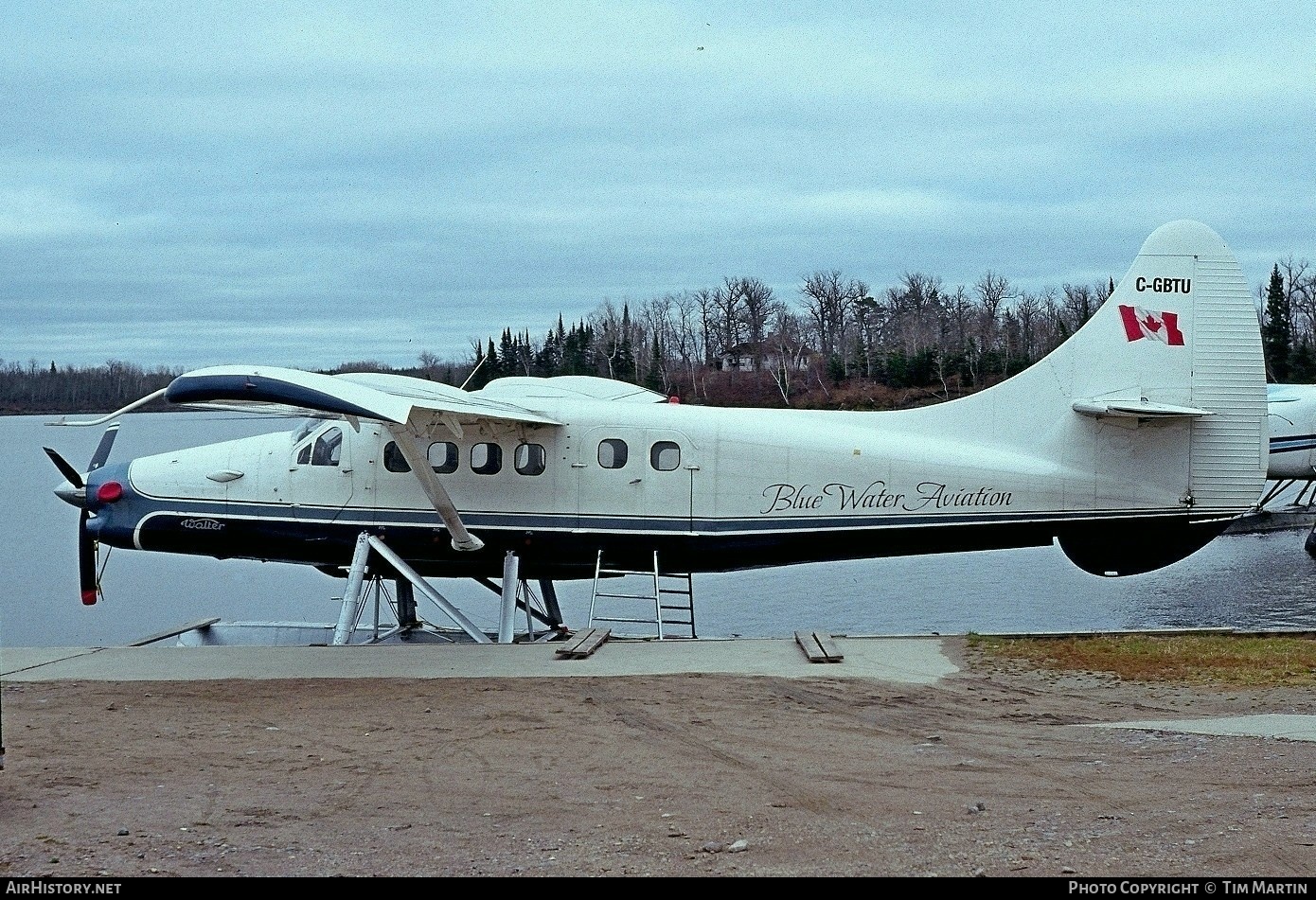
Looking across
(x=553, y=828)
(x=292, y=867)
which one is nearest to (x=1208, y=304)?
(x=553, y=828)

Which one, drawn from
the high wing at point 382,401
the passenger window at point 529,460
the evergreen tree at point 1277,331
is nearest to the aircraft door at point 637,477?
the passenger window at point 529,460

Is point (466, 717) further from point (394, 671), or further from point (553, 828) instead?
point (553, 828)

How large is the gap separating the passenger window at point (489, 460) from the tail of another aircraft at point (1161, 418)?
5.76 meters

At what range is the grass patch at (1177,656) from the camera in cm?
1053

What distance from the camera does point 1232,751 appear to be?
25.5 ft

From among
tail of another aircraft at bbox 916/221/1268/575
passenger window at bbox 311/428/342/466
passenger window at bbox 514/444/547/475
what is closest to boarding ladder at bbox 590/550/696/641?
passenger window at bbox 514/444/547/475

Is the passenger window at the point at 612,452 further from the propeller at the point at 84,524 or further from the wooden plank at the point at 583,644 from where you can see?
the propeller at the point at 84,524

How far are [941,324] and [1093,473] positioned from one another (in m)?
66.9

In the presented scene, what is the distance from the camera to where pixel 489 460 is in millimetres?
14586

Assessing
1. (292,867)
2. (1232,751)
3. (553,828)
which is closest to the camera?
(292,867)

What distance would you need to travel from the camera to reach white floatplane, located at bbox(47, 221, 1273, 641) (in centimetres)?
1385

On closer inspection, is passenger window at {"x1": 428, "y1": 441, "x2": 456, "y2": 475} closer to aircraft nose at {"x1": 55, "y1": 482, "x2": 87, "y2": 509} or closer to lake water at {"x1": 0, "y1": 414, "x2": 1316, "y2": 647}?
aircraft nose at {"x1": 55, "y1": 482, "x2": 87, "y2": 509}

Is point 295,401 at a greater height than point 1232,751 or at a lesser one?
greater

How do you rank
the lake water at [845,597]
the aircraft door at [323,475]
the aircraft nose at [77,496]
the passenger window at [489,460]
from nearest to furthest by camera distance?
the passenger window at [489,460] < the aircraft door at [323,475] < the aircraft nose at [77,496] < the lake water at [845,597]
